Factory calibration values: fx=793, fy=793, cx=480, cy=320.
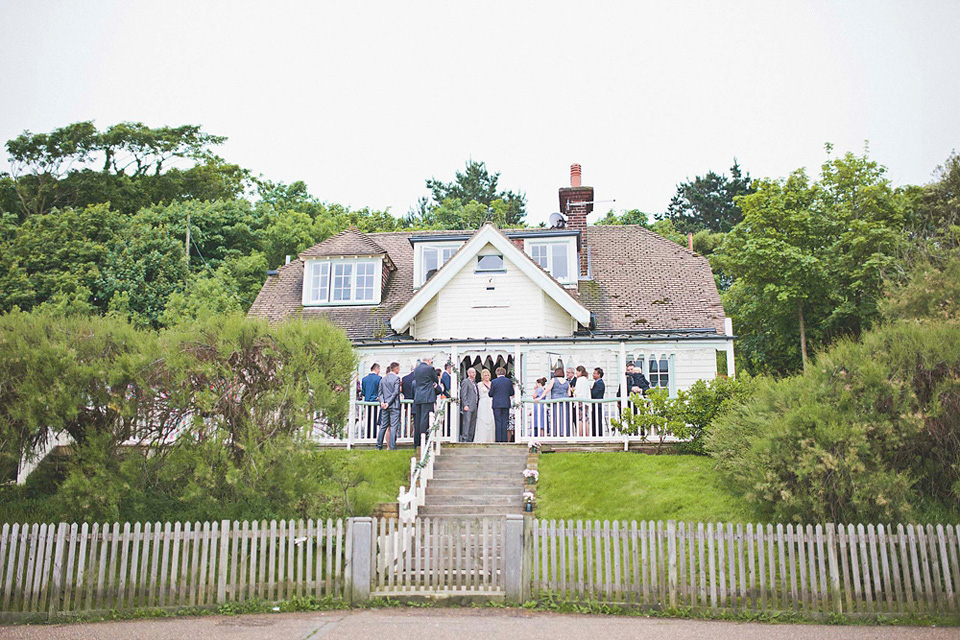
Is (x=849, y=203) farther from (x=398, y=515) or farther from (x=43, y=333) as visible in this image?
(x=43, y=333)

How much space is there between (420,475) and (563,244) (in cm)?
1323

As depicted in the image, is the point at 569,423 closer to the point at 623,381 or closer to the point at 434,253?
the point at 623,381

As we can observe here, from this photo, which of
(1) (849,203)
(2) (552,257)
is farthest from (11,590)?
(1) (849,203)

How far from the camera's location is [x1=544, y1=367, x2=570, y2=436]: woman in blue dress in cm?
1930

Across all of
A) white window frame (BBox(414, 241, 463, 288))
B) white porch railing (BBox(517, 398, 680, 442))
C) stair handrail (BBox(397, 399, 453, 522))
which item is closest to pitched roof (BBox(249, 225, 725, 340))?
white window frame (BBox(414, 241, 463, 288))

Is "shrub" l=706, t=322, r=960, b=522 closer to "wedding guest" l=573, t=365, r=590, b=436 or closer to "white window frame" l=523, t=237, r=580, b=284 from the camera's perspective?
"wedding guest" l=573, t=365, r=590, b=436

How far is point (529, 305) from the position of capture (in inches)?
957

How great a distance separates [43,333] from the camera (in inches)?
522

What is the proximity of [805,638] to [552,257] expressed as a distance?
18.2 m

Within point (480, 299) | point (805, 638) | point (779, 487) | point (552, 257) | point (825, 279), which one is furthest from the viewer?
point (825, 279)

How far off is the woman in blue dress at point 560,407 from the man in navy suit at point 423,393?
3072mm

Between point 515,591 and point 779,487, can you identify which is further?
point 779,487

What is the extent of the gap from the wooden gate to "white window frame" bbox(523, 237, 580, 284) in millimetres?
15720

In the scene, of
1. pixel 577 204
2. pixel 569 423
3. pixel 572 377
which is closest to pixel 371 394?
pixel 569 423
